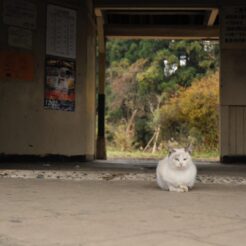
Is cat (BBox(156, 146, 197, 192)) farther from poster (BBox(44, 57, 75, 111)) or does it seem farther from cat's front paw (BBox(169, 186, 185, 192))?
poster (BBox(44, 57, 75, 111))

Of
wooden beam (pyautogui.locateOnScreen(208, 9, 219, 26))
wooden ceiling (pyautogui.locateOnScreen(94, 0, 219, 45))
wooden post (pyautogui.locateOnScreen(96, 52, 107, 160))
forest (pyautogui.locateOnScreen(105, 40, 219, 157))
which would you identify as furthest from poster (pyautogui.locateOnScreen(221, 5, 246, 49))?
forest (pyautogui.locateOnScreen(105, 40, 219, 157))

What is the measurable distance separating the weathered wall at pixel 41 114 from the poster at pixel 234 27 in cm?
321

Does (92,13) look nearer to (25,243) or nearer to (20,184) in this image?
(20,184)

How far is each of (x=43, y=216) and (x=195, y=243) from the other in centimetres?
140

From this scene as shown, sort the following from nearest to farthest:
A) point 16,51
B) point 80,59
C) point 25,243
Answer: point 25,243
point 16,51
point 80,59

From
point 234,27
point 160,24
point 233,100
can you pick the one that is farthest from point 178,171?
point 160,24

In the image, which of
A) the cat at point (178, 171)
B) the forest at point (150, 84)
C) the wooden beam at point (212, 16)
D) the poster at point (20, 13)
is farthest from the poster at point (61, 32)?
the forest at point (150, 84)

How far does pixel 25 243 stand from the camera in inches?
133

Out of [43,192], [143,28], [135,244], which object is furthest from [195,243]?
[143,28]

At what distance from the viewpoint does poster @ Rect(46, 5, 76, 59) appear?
11234mm

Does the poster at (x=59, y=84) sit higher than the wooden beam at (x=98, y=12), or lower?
lower

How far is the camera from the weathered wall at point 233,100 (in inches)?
511

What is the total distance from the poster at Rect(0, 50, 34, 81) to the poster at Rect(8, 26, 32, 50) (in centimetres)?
15

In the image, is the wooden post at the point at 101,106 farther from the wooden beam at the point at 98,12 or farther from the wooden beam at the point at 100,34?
the wooden beam at the point at 98,12
